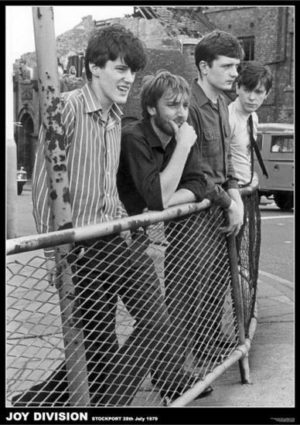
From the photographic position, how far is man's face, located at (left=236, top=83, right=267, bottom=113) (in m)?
4.76

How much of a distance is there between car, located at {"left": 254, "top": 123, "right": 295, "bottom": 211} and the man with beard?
14856 millimetres

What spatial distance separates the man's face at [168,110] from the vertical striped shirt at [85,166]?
0.38 metres

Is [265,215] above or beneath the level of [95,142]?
beneath

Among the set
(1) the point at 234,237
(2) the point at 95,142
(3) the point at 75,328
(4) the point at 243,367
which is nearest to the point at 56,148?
(2) the point at 95,142

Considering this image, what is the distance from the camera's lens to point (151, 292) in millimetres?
3115

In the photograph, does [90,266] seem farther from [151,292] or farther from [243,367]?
[243,367]

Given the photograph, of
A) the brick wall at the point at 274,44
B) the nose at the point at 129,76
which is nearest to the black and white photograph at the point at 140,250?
the nose at the point at 129,76

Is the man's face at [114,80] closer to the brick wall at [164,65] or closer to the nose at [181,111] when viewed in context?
the nose at [181,111]

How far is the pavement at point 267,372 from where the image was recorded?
3666mm

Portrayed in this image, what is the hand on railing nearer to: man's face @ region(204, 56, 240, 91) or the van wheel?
man's face @ region(204, 56, 240, 91)

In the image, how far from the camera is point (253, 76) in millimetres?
4723

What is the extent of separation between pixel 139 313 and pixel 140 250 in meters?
0.29

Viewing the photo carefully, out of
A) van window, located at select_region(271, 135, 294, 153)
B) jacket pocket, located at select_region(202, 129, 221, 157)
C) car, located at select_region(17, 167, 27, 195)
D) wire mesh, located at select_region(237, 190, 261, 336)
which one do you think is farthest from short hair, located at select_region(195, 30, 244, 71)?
car, located at select_region(17, 167, 27, 195)

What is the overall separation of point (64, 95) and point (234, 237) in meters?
1.37
